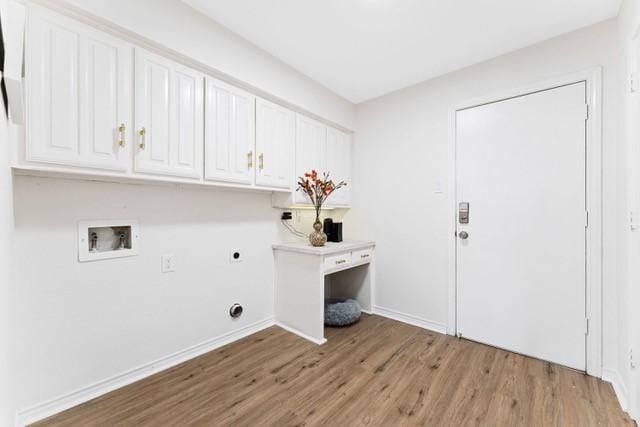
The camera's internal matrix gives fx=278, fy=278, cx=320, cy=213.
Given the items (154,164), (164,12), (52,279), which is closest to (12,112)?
(154,164)

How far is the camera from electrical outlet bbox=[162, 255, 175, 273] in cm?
191

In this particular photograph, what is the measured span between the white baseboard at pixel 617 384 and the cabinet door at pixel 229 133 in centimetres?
270

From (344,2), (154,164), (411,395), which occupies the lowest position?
(411,395)

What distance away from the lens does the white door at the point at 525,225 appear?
1.93 meters

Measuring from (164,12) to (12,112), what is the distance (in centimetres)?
117

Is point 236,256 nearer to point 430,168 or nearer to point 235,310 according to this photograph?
point 235,310

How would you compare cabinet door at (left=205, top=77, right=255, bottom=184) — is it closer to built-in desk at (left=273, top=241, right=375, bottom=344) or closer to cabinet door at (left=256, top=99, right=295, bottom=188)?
cabinet door at (left=256, top=99, right=295, bottom=188)

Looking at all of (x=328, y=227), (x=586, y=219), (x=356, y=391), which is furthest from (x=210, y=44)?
(x=586, y=219)

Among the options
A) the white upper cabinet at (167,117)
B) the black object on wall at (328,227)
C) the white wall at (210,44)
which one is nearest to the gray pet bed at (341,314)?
the black object on wall at (328,227)

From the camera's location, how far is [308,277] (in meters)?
2.36

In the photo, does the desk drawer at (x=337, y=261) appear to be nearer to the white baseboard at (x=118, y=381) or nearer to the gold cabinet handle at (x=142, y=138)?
the white baseboard at (x=118, y=381)

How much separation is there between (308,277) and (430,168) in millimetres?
1519

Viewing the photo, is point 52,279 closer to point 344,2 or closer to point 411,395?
point 411,395

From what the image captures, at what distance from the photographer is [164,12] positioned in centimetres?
167
